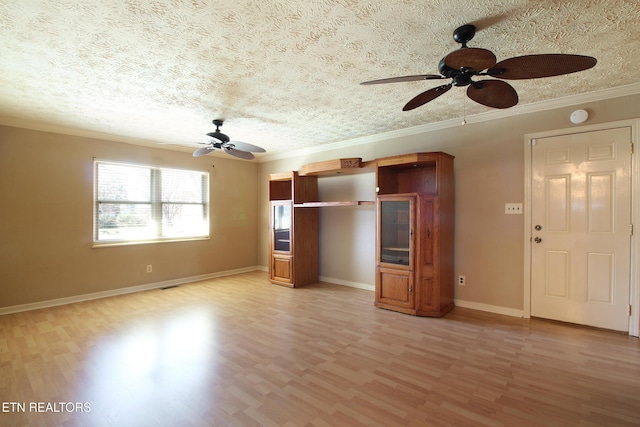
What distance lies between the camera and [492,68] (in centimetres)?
185

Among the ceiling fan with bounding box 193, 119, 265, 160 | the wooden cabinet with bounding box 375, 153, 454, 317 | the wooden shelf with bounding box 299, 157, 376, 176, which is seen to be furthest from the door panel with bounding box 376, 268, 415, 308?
the ceiling fan with bounding box 193, 119, 265, 160

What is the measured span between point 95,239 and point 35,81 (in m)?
2.53

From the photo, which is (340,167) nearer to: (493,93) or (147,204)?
(493,93)

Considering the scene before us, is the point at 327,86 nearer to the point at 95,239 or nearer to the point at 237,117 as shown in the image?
the point at 237,117

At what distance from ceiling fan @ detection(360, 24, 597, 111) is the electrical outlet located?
70.7 inches

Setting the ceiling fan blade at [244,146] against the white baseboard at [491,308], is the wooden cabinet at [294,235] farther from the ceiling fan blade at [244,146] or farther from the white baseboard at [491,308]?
the white baseboard at [491,308]

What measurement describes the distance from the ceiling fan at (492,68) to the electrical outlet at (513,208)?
5.89ft

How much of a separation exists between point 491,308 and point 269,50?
391cm

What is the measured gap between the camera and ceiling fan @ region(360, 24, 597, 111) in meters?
1.62

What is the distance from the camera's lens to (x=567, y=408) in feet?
6.21

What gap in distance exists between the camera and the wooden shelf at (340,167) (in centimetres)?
427

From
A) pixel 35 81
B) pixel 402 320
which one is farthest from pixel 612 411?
pixel 35 81

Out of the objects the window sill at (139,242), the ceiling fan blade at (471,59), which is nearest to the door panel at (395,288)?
the ceiling fan blade at (471,59)

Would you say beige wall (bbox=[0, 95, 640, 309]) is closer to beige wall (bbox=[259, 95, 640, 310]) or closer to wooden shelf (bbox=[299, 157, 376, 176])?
beige wall (bbox=[259, 95, 640, 310])
